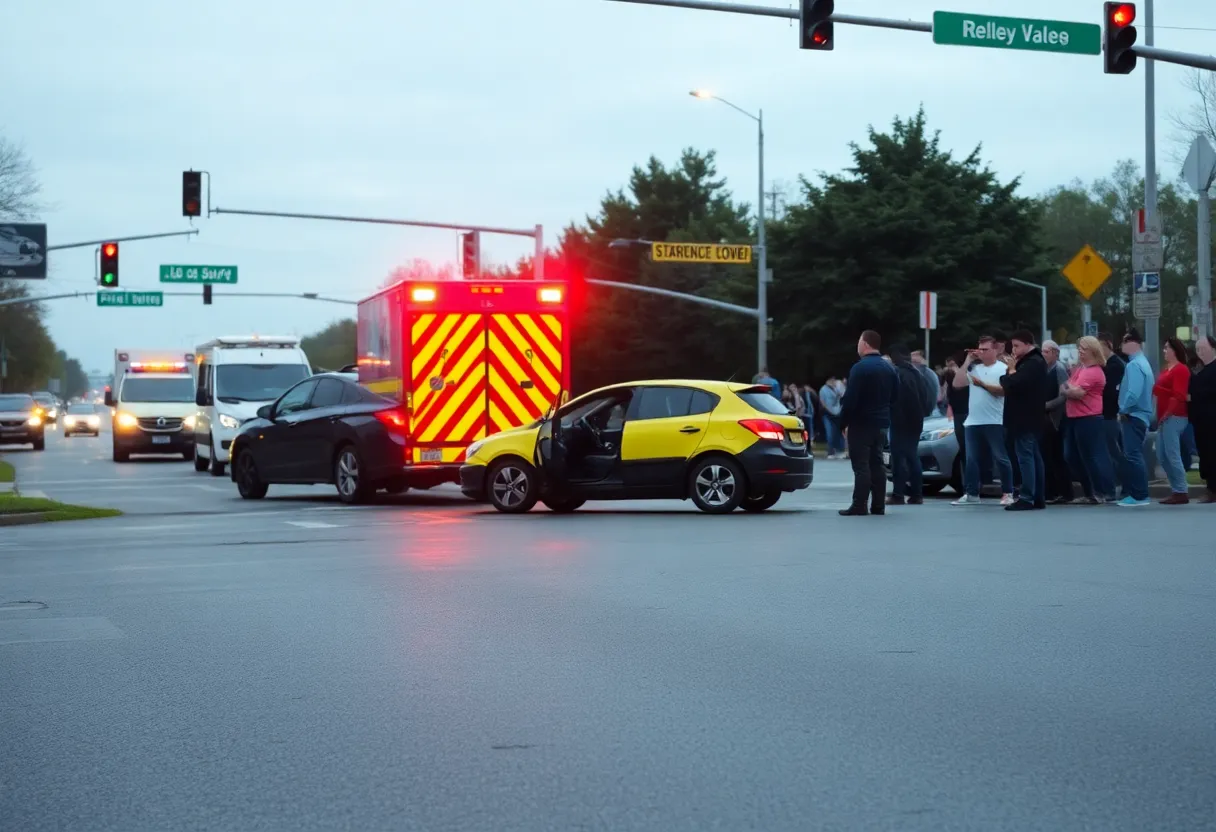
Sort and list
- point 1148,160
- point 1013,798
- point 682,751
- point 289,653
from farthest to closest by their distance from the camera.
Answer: point 1148,160 → point 289,653 → point 682,751 → point 1013,798

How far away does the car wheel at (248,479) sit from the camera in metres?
23.8

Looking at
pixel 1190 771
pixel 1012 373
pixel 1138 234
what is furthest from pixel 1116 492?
pixel 1190 771

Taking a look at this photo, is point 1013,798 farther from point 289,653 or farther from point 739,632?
point 289,653

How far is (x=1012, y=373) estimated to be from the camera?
18.4 m

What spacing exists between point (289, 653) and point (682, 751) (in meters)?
3.09

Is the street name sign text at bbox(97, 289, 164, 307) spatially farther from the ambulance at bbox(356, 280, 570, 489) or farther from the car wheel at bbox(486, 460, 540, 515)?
the car wheel at bbox(486, 460, 540, 515)

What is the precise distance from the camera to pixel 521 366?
71.3 ft

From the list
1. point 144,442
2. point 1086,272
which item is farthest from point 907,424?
A: point 144,442

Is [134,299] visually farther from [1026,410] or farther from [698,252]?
[1026,410]

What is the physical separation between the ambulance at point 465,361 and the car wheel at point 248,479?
2762 millimetres

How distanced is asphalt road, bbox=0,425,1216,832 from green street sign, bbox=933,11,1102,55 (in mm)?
7531

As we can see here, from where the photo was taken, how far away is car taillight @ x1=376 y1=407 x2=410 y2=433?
69.5 feet

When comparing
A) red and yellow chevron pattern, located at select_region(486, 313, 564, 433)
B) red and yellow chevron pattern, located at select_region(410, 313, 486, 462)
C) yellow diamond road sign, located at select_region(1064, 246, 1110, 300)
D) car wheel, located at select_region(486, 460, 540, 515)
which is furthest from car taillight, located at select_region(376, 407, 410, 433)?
yellow diamond road sign, located at select_region(1064, 246, 1110, 300)

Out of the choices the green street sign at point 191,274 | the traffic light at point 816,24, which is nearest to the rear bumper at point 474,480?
the traffic light at point 816,24
